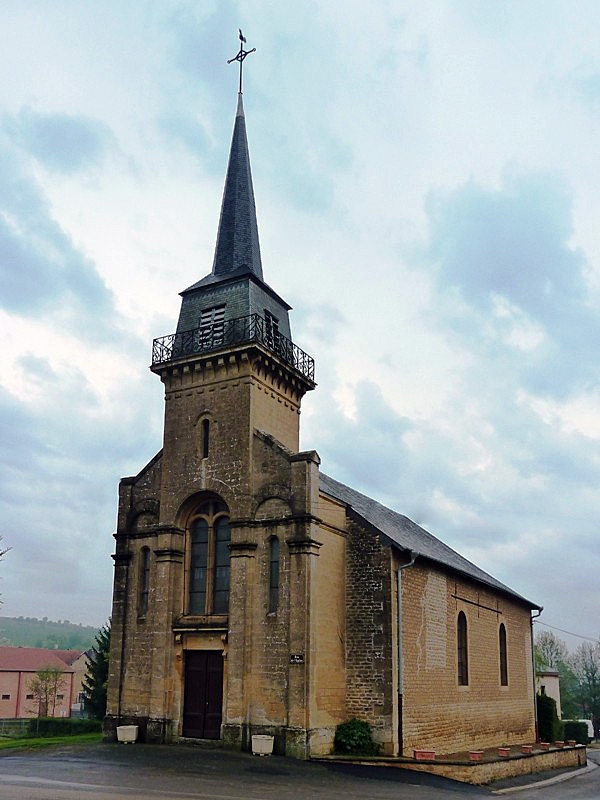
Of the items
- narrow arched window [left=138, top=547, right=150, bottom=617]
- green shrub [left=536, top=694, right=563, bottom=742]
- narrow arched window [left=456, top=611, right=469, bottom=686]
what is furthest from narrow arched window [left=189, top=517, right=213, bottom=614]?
green shrub [left=536, top=694, right=563, bottom=742]

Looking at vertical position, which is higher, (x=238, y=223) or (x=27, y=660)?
(x=238, y=223)

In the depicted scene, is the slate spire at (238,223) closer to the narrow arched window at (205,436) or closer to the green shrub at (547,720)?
the narrow arched window at (205,436)

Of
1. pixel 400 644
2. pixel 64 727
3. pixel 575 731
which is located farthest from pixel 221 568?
pixel 575 731

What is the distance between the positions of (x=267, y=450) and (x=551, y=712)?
24.4 m

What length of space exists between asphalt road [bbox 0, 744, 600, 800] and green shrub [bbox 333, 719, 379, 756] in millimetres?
1414

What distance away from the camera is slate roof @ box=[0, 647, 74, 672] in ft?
258

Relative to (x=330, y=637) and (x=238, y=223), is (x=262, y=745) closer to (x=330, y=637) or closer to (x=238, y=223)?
(x=330, y=637)

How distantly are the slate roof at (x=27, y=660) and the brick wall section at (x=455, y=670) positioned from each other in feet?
187

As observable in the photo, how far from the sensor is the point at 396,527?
2966 centimetres

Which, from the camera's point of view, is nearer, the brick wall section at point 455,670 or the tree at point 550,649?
the brick wall section at point 455,670

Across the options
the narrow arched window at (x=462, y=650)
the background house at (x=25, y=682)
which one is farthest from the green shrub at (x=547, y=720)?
the background house at (x=25, y=682)

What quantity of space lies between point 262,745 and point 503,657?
16.1 m

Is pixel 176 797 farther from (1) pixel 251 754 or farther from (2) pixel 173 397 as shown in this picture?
(2) pixel 173 397

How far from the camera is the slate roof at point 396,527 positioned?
2472 cm
